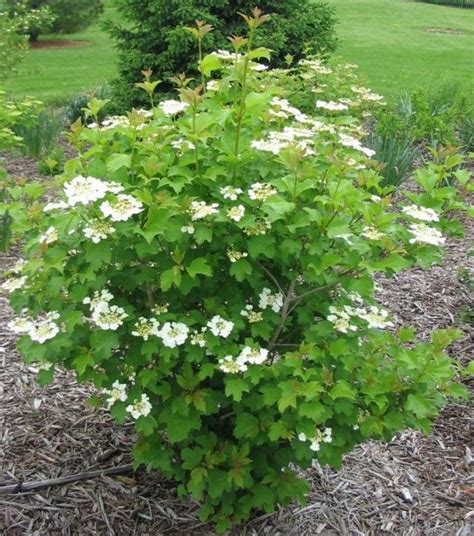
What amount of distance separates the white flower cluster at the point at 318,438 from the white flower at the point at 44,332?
2.63ft

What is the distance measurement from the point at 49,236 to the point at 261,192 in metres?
0.63

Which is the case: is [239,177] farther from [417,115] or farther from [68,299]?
[417,115]

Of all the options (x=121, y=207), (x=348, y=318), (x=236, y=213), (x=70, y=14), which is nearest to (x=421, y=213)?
(x=348, y=318)

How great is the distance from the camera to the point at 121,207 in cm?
183

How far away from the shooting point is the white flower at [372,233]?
1.99 m

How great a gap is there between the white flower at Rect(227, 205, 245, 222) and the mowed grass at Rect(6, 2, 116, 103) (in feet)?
26.0

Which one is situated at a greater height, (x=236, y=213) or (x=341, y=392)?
(x=236, y=213)

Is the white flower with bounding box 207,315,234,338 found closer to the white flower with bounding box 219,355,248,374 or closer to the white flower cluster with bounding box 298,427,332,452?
the white flower with bounding box 219,355,248,374

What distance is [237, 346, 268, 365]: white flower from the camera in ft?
6.73

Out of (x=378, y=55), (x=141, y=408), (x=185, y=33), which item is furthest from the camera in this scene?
(x=378, y=55)

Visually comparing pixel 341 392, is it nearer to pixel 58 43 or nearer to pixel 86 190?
pixel 86 190

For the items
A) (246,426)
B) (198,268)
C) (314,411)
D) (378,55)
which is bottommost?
(378,55)

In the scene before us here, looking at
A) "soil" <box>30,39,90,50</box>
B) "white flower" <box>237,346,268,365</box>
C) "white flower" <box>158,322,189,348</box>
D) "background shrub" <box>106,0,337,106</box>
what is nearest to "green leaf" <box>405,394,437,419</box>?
"white flower" <box>237,346,268,365</box>

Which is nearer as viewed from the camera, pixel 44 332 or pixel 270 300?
pixel 44 332
